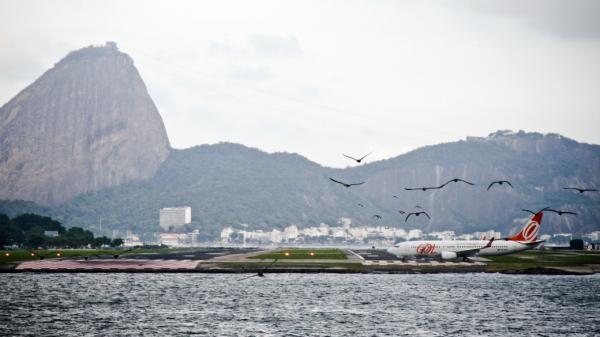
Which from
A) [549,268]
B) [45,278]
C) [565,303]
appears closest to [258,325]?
[565,303]

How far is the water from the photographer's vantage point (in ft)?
208

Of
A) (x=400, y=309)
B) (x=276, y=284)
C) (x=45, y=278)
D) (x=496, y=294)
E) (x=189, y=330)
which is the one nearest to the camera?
(x=189, y=330)

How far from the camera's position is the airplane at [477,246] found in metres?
136

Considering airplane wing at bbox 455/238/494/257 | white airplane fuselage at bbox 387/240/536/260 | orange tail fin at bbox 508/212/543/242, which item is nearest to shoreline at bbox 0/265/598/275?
airplane wing at bbox 455/238/494/257

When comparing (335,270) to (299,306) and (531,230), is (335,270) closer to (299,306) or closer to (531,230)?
(531,230)

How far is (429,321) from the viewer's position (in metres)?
68.6

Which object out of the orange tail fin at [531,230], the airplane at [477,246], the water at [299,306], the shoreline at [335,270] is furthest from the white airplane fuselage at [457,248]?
the water at [299,306]

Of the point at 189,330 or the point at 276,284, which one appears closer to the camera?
the point at 189,330

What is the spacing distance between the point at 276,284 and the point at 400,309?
3058cm

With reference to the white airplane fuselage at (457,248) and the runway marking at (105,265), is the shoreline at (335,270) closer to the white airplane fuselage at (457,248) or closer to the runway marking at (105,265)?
the runway marking at (105,265)

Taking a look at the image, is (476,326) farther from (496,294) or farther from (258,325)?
(496,294)

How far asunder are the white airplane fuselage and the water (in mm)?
21076

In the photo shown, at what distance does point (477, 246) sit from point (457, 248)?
3724 mm

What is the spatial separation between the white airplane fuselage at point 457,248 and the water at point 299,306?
21.1 m
